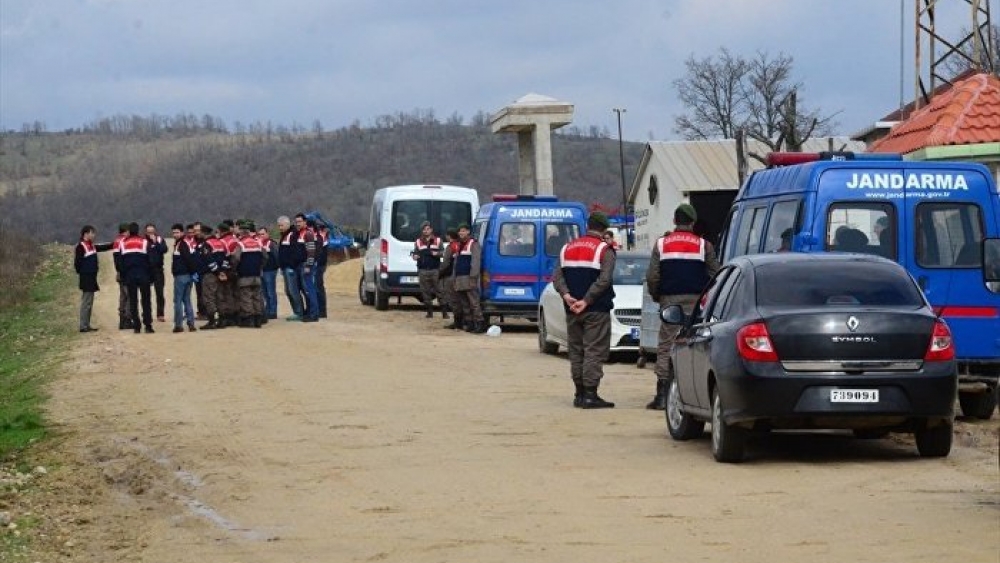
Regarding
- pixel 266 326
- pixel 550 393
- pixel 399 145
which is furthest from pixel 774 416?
pixel 399 145

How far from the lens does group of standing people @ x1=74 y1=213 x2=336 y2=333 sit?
29719mm

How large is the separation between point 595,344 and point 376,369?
5.62 metres

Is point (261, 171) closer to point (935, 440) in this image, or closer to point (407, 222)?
point (407, 222)

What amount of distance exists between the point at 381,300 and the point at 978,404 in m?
23.0

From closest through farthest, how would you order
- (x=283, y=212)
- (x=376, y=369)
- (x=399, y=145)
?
(x=376, y=369)
(x=283, y=212)
(x=399, y=145)

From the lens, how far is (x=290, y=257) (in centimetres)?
3189

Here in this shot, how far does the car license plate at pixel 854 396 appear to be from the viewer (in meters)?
12.5

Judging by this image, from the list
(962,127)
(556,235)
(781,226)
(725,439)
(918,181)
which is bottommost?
(725,439)

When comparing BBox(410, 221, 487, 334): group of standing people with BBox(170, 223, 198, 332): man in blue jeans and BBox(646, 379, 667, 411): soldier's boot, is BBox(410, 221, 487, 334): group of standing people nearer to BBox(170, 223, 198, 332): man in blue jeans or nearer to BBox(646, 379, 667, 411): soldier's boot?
BBox(170, 223, 198, 332): man in blue jeans

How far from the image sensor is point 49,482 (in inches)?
516

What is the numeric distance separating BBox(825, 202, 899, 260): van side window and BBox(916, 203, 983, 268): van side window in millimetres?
268

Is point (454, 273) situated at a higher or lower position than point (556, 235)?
lower


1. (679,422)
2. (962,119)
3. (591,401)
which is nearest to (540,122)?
(962,119)

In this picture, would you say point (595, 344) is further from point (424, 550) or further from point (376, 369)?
point (424, 550)
